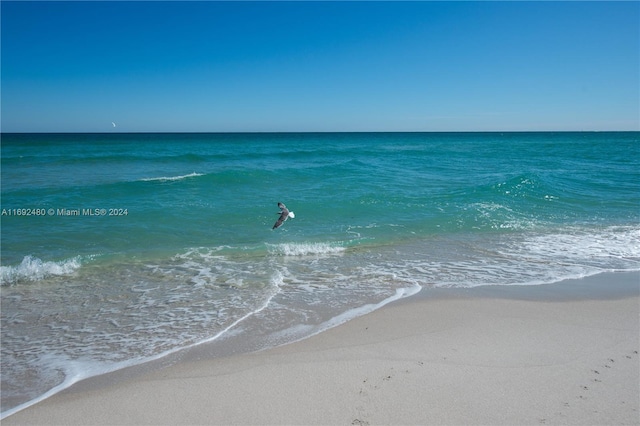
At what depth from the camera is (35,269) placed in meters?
8.59

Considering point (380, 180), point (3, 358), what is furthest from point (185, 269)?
point (380, 180)

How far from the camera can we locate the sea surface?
5.89m

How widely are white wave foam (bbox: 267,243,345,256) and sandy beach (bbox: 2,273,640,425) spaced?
3959 mm

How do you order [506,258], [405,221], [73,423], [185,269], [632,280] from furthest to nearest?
[405,221] < [506,258] < [185,269] < [632,280] < [73,423]

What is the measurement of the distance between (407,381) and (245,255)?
604cm

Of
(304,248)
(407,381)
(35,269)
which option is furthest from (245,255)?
(407,381)

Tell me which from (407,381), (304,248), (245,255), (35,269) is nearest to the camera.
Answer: (407,381)

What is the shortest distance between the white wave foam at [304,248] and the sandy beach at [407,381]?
3.96 meters

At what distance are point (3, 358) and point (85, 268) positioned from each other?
3816mm

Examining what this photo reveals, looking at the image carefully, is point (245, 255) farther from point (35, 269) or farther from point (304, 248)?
point (35, 269)

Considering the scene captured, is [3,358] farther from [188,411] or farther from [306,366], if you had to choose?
[306,366]

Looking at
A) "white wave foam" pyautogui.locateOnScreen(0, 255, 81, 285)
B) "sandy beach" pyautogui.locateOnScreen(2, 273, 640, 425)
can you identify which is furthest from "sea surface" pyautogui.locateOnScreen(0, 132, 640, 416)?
"sandy beach" pyautogui.locateOnScreen(2, 273, 640, 425)

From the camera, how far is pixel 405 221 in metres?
13.4

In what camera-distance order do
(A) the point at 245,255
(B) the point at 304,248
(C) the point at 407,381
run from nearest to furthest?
1. (C) the point at 407,381
2. (A) the point at 245,255
3. (B) the point at 304,248
